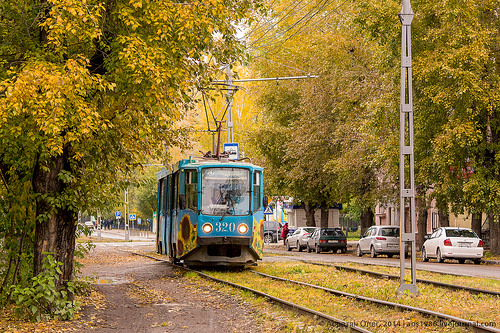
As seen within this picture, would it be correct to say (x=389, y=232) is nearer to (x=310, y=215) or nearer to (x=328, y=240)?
(x=328, y=240)

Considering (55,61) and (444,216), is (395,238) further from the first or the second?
(55,61)

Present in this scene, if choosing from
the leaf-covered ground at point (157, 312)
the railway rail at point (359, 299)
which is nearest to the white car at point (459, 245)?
the leaf-covered ground at point (157, 312)

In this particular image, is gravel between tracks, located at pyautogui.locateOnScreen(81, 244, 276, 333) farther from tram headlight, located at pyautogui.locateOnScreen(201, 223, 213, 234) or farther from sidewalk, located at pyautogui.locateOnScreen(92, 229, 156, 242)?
sidewalk, located at pyautogui.locateOnScreen(92, 229, 156, 242)

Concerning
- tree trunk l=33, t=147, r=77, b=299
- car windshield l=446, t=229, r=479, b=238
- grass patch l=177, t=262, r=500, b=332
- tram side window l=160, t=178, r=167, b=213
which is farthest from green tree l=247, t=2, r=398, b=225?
tree trunk l=33, t=147, r=77, b=299

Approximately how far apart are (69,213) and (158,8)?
429cm

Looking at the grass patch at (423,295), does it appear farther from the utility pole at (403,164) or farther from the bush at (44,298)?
the bush at (44,298)

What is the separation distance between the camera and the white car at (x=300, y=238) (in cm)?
4591

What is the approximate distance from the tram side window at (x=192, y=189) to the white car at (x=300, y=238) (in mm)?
24294

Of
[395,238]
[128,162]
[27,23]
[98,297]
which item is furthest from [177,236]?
[395,238]

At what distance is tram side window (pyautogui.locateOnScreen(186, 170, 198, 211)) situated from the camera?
21578mm

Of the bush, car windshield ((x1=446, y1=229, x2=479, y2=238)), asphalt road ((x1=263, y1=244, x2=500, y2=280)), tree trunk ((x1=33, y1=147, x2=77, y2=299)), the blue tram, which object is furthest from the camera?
car windshield ((x1=446, y1=229, x2=479, y2=238))

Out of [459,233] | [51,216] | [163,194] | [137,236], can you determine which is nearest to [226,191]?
[163,194]

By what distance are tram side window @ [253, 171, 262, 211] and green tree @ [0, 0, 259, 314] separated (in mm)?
7745

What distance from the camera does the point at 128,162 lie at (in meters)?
14.5
